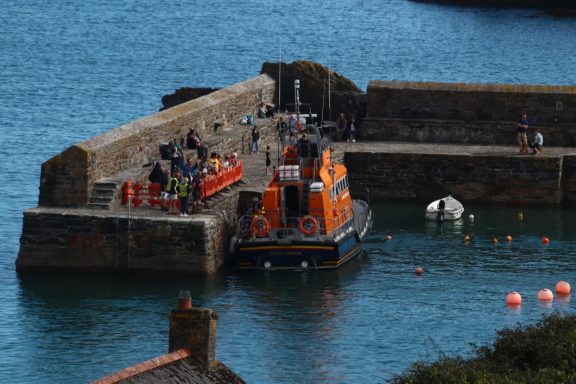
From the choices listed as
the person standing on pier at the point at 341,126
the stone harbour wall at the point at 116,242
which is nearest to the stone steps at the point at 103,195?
the stone harbour wall at the point at 116,242

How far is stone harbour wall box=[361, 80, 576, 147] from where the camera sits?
6094 cm

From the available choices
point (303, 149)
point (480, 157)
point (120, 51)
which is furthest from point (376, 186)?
point (120, 51)

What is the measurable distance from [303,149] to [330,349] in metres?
9.37

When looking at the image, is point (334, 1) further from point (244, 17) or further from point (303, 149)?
point (303, 149)

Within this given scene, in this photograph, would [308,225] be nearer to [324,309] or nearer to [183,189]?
[183,189]

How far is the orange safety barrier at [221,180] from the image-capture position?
49.5 metres

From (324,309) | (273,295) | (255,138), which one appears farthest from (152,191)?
(255,138)

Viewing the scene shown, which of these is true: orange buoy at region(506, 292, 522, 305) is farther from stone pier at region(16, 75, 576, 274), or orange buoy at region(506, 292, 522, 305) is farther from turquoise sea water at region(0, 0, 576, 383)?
stone pier at region(16, 75, 576, 274)

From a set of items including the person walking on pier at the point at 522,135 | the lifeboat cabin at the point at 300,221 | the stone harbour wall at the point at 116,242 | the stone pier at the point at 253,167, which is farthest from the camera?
the person walking on pier at the point at 522,135

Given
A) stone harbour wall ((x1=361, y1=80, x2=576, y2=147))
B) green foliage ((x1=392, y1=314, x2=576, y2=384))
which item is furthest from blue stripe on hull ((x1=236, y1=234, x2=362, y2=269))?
green foliage ((x1=392, y1=314, x2=576, y2=384))

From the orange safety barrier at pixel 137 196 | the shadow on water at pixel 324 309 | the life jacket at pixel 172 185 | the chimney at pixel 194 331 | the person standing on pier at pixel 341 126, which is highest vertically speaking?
the person standing on pier at pixel 341 126

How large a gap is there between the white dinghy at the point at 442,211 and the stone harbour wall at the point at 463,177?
2.24m

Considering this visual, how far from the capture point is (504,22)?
13750 centimetres

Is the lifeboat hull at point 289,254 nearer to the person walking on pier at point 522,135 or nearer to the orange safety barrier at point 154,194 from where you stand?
the orange safety barrier at point 154,194
